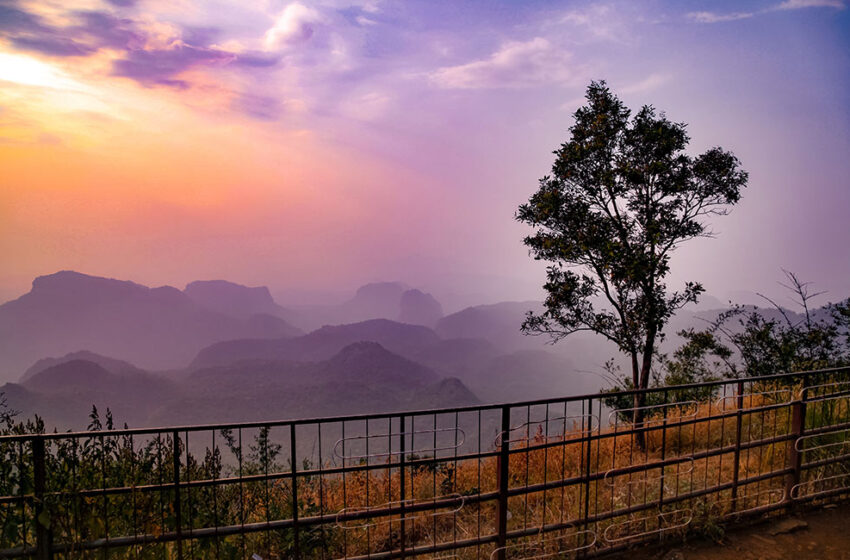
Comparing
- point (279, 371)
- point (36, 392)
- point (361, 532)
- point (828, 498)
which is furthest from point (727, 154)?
point (36, 392)

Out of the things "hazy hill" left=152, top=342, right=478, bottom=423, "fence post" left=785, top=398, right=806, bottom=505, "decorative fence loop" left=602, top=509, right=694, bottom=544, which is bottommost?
"hazy hill" left=152, top=342, right=478, bottom=423

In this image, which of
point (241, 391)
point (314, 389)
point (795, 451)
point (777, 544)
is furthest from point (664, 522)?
point (241, 391)

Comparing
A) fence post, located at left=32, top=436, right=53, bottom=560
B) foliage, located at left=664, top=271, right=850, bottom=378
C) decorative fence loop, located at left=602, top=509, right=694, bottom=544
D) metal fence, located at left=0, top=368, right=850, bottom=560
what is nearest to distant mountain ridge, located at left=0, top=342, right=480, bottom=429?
foliage, located at left=664, top=271, right=850, bottom=378

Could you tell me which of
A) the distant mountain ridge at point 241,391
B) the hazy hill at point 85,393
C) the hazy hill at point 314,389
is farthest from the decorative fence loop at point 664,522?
the hazy hill at point 85,393

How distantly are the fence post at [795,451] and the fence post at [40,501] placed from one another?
7.52 m

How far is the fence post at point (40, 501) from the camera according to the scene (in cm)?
394

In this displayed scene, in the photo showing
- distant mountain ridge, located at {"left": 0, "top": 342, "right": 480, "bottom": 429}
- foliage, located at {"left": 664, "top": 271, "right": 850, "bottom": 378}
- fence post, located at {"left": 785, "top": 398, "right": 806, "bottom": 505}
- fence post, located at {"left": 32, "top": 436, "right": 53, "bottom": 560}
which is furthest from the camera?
distant mountain ridge, located at {"left": 0, "top": 342, "right": 480, "bottom": 429}

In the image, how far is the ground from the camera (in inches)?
215

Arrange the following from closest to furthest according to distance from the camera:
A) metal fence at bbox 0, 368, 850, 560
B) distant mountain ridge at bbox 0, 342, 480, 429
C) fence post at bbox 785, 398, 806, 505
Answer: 1. metal fence at bbox 0, 368, 850, 560
2. fence post at bbox 785, 398, 806, 505
3. distant mountain ridge at bbox 0, 342, 480, 429

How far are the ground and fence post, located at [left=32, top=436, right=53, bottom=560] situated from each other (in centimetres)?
513

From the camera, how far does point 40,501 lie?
3.92 meters

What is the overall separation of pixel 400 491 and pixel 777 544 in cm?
416

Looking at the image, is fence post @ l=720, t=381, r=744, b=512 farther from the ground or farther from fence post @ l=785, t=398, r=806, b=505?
Answer: fence post @ l=785, t=398, r=806, b=505

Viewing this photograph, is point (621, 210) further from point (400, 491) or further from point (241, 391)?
point (241, 391)
